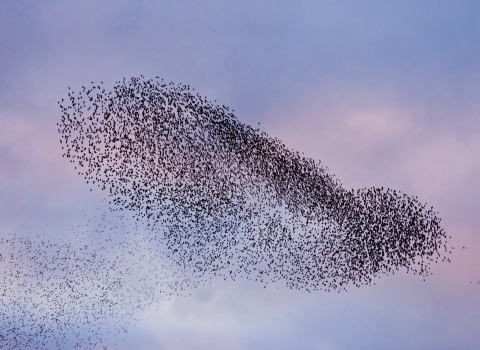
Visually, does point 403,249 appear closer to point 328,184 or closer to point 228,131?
point 328,184

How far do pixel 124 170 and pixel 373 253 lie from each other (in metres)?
18.8

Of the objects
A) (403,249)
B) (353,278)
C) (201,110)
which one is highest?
(201,110)

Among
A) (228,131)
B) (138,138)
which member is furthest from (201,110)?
(138,138)

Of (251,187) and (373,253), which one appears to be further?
(373,253)

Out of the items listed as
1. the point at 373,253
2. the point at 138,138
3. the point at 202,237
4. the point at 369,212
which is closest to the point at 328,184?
the point at 369,212

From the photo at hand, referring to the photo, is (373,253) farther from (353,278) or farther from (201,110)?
(201,110)

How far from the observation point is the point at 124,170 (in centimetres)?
3328

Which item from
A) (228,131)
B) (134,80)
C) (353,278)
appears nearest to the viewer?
(134,80)

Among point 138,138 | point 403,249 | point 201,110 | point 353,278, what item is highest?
point 201,110

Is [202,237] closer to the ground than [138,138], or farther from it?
closer to the ground

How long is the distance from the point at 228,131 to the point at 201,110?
231 centimetres

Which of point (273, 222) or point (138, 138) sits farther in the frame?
point (273, 222)

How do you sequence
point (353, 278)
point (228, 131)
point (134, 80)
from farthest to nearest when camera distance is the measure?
point (353, 278)
point (228, 131)
point (134, 80)

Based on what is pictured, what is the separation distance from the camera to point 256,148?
35.6 metres
